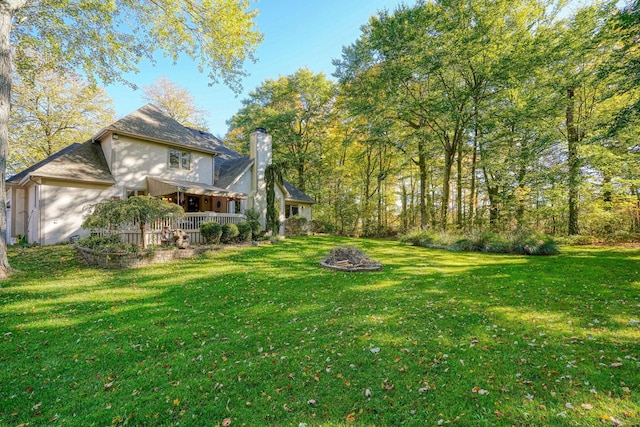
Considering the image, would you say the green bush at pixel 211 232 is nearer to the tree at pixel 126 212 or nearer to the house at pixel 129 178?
the house at pixel 129 178

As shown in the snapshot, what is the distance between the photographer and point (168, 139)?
14805mm

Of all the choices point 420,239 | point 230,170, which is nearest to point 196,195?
point 230,170

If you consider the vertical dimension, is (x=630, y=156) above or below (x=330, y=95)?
below

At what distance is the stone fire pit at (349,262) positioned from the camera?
8.70 meters

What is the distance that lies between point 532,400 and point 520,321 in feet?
7.49

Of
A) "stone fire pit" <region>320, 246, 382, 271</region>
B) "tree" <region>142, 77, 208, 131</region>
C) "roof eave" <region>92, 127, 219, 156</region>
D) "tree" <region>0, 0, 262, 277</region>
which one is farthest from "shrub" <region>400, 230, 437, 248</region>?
"tree" <region>142, 77, 208, 131</region>

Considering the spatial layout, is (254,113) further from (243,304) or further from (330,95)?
(243,304)

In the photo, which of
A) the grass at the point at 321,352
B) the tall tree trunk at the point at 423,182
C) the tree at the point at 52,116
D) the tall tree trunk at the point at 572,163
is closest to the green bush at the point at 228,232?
the grass at the point at 321,352

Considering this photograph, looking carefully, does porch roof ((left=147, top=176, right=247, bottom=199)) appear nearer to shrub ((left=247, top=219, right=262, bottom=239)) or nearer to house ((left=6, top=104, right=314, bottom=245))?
house ((left=6, top=104, right=314, bottom=245))

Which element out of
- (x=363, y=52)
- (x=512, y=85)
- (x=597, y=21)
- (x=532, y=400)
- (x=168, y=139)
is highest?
(x=363, y=52)

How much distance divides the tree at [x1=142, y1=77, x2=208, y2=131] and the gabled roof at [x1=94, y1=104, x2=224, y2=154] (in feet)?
44.9

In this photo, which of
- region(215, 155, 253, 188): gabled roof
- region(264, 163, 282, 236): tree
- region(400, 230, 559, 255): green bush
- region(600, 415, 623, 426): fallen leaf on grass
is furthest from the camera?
region(215, 155, 253, 188): gabled roof

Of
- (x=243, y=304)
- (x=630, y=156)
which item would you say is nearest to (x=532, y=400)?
(x=243, y=304)

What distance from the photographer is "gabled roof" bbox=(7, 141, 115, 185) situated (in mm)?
11797
